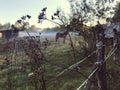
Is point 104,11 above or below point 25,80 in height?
above

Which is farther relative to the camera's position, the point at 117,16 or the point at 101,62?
the point at 117,16

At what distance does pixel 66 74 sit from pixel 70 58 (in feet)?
12.3

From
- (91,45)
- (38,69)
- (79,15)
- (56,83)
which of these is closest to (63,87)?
(56,83)

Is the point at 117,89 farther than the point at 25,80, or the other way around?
the point at 25,80

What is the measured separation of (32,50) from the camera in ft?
28.8

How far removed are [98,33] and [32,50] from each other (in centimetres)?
258

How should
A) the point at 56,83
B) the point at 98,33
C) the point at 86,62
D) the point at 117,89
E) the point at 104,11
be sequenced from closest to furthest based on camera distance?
the point at 98,33
the point at 117,89
the point at 56,83
the point at 86,62
the point at 104,11

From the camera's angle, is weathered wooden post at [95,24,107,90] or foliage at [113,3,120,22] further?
foliage at [113,3,120,22]

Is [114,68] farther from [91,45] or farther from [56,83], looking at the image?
[91,45]

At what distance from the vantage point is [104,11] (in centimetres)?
1825

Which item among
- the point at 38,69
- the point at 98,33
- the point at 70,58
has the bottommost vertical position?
the point at 70,58

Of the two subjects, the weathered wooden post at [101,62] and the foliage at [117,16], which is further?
the foliage at [117,16]

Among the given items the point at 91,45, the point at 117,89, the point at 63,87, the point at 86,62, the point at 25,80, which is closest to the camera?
the point at 117,89

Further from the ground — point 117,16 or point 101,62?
point 117,16
